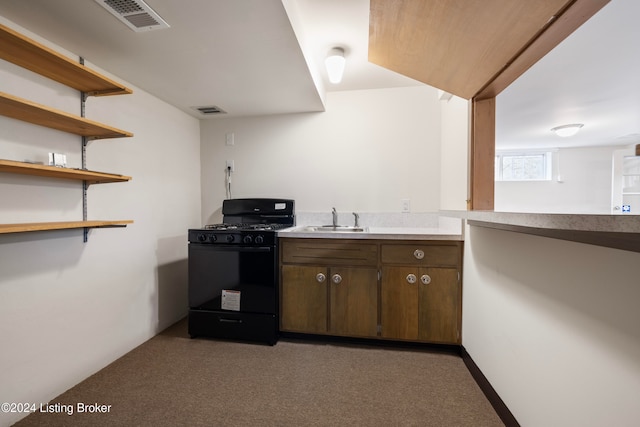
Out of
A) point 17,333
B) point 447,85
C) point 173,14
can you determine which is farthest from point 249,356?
point 447,85

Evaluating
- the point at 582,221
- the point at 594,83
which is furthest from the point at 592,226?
the point at 594,83

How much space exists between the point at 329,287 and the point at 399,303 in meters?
0.54

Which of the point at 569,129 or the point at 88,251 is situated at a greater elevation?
the point at 569,129

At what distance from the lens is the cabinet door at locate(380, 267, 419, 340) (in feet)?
6.46

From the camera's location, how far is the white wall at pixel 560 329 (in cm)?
71

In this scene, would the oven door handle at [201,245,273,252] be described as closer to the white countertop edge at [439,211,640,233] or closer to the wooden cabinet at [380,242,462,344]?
the wooden cabinet at [380,242,462,344]

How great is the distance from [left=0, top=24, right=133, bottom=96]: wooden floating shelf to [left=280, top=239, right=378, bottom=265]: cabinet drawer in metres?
1.49

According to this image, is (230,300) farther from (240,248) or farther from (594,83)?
(594,83)

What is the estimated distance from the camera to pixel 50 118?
52.4 inches

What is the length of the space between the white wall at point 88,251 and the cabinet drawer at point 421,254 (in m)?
1.95

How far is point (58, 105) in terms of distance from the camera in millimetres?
1517

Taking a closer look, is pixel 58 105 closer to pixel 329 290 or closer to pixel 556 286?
pixel 329 290

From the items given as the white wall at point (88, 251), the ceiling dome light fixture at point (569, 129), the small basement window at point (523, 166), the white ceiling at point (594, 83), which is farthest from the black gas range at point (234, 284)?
the small basement window at point (523, 166)

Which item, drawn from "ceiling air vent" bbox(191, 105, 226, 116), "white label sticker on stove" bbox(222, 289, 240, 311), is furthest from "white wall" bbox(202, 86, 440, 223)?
"white label sticker on stove" bbox(222, 289, 240, 311)
